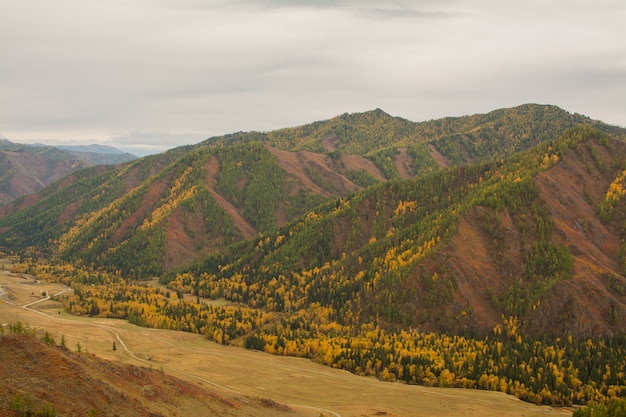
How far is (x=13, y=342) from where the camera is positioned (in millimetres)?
90500

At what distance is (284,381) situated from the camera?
14600 centimetres

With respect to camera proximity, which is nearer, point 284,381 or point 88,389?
point 88,389

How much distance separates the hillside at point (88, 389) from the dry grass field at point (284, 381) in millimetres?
13244

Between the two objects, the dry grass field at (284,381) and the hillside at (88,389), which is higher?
the hillside at (88,389)

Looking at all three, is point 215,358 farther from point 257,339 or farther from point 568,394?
point 568,394

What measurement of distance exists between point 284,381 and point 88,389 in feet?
229

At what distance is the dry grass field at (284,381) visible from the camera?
127 meters

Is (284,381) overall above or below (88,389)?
below

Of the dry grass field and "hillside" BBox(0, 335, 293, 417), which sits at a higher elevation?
"hillside" BBox(0, 335, 293, 417)

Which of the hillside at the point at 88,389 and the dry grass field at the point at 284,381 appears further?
the dry grass field at the point at 284,381

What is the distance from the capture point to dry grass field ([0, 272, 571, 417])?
418 ft

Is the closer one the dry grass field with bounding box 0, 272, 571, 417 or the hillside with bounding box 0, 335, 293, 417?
the hillside with bounding box 0, 335, 293, 417

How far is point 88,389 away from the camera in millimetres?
83312

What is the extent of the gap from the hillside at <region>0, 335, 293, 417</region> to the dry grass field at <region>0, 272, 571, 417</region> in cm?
1324
